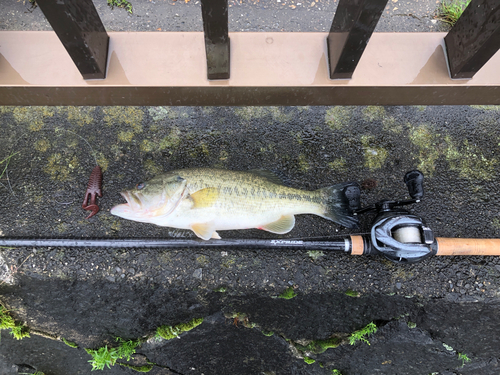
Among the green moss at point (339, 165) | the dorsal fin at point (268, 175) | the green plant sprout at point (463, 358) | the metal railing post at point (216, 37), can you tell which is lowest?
the green plant sprout at point (463, 358)

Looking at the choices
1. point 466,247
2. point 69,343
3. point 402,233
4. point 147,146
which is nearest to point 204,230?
point 147,146

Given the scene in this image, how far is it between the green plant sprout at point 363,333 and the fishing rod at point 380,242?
38.7 inches

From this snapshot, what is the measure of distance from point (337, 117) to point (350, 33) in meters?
1.10

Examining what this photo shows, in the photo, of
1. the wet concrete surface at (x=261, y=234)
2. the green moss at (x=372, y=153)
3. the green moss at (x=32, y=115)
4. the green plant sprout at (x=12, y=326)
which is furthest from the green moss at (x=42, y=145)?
the green moss at (x=372, y=153)

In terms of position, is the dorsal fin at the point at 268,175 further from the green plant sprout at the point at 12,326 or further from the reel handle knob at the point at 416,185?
the green plant sprout at the point at 12,326

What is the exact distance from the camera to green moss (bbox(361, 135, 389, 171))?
329cm

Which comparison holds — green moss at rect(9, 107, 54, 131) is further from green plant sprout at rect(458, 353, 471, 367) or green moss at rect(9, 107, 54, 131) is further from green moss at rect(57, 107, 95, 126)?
green plant sprout at rect(458, 353, 471, 367)

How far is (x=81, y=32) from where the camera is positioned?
7.93ft

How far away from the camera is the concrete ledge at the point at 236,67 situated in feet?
9.32

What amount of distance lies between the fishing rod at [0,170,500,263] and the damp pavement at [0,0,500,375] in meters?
0.16

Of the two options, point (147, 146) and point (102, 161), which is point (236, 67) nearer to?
point (147, 146)

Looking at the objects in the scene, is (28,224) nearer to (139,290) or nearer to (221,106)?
(139,290)

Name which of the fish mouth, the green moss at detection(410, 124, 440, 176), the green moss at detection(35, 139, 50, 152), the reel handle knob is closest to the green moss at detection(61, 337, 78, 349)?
the fish mouth

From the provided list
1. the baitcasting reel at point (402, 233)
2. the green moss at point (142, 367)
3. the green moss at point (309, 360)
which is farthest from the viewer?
the green moss at point (142, 367)
